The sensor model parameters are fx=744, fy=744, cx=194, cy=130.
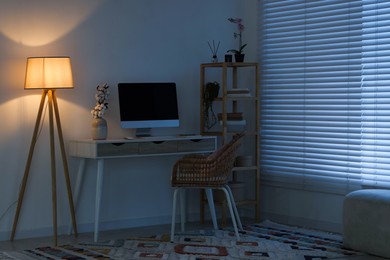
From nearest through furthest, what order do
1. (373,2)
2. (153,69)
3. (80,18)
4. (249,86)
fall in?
(373,2)
(80,18)
(153,69)
(249,86)

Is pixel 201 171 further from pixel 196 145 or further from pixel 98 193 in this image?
pixel 98 193

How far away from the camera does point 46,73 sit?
5602mm

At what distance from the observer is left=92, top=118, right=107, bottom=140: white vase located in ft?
19.4

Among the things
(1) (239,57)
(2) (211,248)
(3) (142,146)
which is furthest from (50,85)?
(1) (239,57)

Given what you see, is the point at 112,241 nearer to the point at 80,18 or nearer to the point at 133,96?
the point at 133,96

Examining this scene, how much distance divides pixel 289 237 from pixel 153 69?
1907 mm

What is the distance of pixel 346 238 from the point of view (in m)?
5.36

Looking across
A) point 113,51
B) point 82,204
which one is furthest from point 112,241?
point 113,51

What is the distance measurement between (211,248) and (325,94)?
1.71 m

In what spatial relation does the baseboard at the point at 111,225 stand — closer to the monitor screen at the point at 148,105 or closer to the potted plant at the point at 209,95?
the monitor screen at the point at 148,105

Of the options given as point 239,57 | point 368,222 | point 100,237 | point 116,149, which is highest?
point 239,57

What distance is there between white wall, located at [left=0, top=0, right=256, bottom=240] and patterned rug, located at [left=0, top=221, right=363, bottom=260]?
Result: 61 centimetres

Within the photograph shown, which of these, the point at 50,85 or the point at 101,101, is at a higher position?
the point at 50,85

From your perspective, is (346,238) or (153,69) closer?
(346,238)
